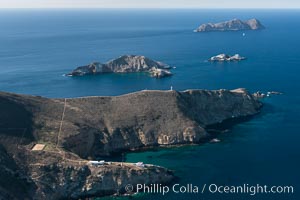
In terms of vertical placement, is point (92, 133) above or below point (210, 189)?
above

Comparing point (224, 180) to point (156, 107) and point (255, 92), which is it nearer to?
point (156, 107)

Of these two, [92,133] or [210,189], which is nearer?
[210,189]

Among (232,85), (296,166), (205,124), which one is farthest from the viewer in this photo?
(232,85)

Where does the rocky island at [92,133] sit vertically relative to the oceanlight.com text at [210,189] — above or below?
above

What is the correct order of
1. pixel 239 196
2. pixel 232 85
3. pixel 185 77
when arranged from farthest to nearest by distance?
1. pixel 185 77
2. pixel 232 85
3. pixel 239 196

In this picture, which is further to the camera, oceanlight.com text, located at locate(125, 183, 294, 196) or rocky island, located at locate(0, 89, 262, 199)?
rocky island, located at locate(0, 89, 262, 199)

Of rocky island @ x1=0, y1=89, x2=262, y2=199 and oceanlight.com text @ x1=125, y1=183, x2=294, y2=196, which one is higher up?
rocky island @ x1=0, y1=89, x2=262, y2=199

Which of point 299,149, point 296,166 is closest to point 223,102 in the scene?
point 299,149

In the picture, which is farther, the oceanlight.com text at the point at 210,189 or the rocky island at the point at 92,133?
the rocky island at the point at 92,133
